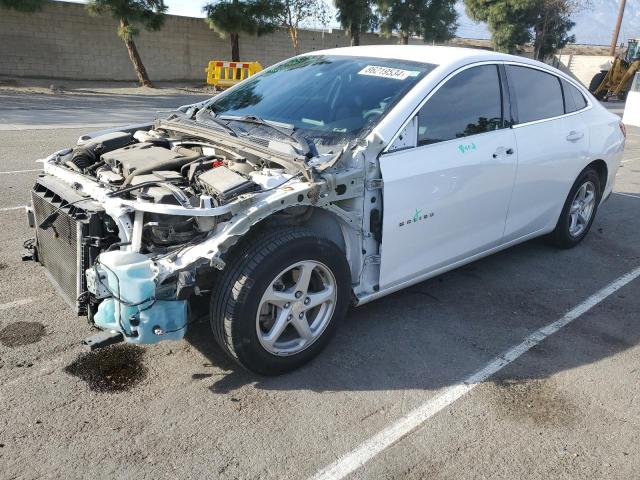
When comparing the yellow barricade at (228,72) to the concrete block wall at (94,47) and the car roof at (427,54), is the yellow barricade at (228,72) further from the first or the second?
the car roof at (427,54)

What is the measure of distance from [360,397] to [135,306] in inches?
51.3

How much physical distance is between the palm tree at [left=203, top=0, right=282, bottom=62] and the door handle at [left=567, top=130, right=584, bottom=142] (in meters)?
20.3

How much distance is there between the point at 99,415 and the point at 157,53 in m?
24.0

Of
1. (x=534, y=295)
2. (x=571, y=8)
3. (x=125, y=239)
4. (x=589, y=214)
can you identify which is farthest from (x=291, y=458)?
(x=571, y=8)

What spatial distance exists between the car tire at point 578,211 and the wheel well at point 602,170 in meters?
0.05

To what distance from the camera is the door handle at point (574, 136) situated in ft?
16.5

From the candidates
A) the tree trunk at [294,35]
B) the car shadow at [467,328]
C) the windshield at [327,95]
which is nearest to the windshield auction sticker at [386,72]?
the windshield at [327,95]

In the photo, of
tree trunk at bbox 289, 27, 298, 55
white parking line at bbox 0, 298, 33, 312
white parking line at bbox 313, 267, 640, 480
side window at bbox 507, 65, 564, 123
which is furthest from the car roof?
tree trunk at bbox 289, 27, 298, 55

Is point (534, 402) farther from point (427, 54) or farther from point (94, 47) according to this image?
point (94, 47)

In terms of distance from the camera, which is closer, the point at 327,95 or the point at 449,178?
the point at 449,178

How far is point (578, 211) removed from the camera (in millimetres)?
5633

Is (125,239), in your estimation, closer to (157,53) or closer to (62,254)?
(62,254)

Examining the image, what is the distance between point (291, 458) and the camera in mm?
2693

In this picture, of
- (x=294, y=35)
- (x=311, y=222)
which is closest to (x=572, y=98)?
(x=311, y=222)
